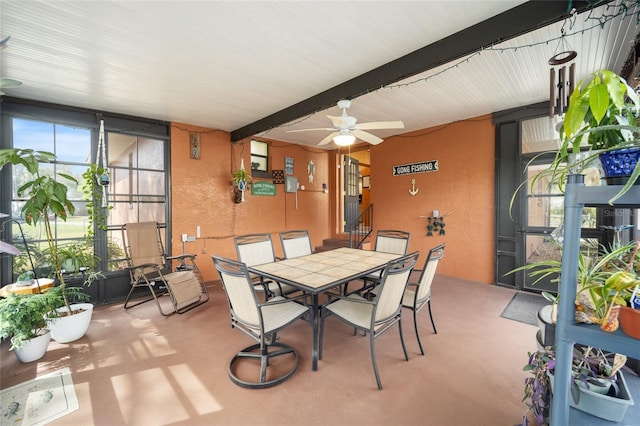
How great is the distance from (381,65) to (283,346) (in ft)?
9.62

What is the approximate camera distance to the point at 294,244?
3.57 metres

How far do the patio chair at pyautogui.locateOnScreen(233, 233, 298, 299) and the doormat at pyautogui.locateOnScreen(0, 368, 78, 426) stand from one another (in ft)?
5.37

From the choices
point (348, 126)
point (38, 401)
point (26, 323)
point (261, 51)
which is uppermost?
point (261, 51)

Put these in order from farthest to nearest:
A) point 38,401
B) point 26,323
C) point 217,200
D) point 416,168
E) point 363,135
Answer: point 416,168, point 217,200, point 363,135, point 26,323, point 38,401

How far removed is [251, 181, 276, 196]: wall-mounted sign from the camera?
17.6 ft

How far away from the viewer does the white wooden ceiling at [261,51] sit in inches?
76.9

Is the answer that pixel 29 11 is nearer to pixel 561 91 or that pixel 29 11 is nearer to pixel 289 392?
pixel 289 392

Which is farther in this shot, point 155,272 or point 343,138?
point 155,272

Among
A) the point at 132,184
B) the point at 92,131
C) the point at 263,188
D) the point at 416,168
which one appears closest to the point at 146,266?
the point at 132,184

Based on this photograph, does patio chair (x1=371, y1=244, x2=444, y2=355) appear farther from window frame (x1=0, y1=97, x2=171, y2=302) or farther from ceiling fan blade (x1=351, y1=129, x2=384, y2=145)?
window frame (x1=0, y1=97, x2=171, y2=302)

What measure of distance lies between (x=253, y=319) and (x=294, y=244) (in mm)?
1620

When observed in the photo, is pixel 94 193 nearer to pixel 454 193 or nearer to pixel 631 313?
pixel 631 313

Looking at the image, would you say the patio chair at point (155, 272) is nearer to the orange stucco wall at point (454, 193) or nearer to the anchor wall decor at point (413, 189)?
the orange stucco wall at point (454, 193)

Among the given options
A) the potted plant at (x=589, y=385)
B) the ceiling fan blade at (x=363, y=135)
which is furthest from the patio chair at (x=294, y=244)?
the potted plant at (x=589, y=385)
